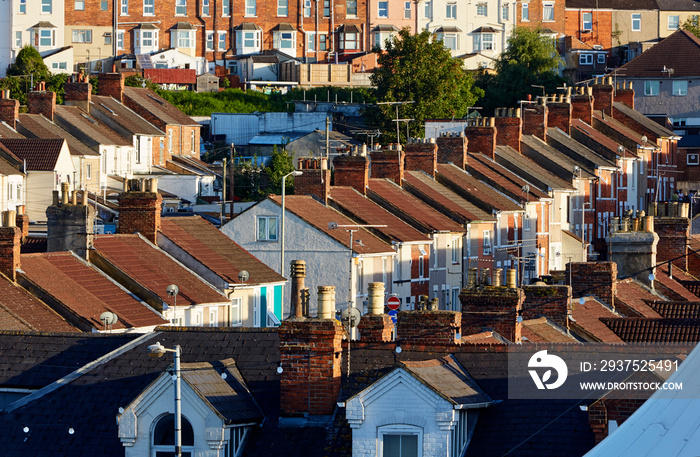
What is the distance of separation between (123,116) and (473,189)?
35896 millimetres

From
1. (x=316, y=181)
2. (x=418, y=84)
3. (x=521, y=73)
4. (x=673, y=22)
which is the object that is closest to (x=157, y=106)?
(x=418, y=84)

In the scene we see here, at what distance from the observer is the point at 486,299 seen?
31.5 m

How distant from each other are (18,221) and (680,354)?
29443mm

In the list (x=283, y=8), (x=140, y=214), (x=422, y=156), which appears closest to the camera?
(x=140, y=214)

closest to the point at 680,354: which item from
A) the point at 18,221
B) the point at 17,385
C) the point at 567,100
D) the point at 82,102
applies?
the point at 17,385

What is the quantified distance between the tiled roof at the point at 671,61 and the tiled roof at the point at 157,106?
34.9 meters

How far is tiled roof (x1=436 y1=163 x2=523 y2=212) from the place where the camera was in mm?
70188

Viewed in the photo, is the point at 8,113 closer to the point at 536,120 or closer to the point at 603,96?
the point at 536,120

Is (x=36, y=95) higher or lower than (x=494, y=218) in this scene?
higher

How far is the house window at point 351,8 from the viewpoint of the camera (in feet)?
457

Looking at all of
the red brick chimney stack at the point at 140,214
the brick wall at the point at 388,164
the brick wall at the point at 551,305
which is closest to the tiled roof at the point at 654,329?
the brick wall at the point at 551,305

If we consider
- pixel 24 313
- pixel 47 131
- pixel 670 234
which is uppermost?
pixel 47 131

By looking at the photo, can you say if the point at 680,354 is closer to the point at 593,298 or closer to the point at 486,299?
the point at 486,299

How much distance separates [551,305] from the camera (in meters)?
36.2
